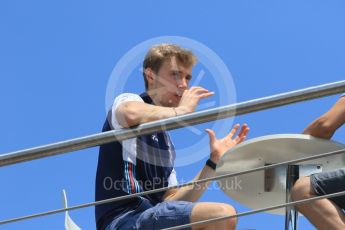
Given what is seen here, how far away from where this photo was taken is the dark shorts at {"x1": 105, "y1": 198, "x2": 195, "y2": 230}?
423 cm

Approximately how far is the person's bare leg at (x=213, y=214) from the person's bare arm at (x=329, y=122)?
0.52 metres

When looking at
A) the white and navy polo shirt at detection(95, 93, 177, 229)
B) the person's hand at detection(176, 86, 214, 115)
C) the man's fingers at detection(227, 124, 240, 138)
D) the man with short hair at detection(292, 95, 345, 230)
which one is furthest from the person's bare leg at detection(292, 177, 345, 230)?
the man's fingers at detection(227, 124, 240, 138)

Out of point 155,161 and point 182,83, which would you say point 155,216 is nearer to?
point 155,161

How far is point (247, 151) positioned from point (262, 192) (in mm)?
309

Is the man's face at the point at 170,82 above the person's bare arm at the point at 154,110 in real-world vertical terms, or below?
above

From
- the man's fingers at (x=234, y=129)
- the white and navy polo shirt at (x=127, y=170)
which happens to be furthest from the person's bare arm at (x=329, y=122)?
the white and navy polo shirt at (x=127, y=170)

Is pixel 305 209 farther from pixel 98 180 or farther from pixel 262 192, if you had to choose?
pixel 98 180

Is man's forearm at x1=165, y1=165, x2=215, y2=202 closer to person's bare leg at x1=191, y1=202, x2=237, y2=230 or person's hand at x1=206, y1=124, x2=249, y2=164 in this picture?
person's hand at x1=206, y1=124, x2=249, y2=164

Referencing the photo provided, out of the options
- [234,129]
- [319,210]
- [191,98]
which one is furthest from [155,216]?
[234,129]

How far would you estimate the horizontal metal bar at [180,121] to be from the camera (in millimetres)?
3736

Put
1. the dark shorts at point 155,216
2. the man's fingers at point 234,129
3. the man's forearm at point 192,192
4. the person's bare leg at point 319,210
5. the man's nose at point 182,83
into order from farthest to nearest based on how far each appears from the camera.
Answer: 1. the man's fingers at point 234,129
2. the man's nose at point 182,83
3. the man's forearm at point 192,192
4. the dark shorts at point 155,216
5. the person's bare leg at point 319,210

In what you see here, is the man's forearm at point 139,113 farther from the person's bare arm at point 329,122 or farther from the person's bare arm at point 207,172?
the person's bare arm at point 329,122

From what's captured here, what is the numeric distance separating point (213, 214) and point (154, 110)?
56 cm

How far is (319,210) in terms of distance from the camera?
405cm
